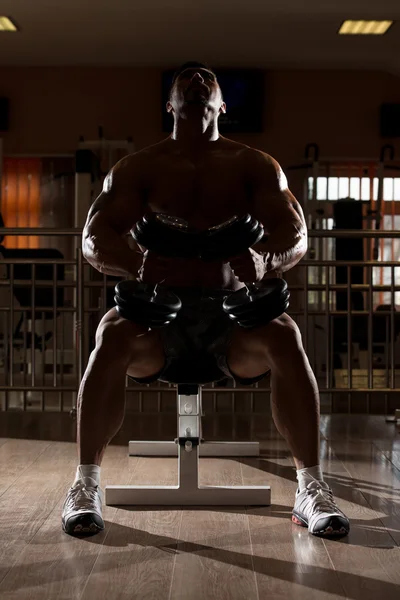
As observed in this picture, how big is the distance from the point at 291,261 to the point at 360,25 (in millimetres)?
5469

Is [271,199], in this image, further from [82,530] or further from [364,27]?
[364,27]

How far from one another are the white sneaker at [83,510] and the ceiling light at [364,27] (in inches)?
231

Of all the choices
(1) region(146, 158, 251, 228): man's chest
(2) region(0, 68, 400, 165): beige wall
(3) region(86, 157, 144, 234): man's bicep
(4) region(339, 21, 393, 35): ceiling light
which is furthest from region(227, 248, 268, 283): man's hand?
(2) region(0, 68, 400, 165): beige wall

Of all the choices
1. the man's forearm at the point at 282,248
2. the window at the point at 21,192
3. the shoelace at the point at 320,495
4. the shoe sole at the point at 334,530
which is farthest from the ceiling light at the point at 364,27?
the shoe sole at the point at 334,530

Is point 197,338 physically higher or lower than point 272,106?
lower

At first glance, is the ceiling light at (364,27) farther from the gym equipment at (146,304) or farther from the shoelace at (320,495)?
the shoelace at (320,495)

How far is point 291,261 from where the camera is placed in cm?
210

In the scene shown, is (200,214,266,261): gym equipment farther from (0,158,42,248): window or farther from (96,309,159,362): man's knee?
(0,158,42,248): window

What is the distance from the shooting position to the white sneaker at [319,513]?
1840 millimetres

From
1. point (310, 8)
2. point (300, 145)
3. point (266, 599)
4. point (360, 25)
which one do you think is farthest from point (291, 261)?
point (300, 145)

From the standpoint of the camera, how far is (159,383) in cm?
425

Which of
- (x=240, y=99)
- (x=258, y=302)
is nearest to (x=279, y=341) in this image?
(x=258, y=302)

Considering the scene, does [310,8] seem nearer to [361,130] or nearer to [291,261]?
[361,130]

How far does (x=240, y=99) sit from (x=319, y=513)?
675 cm
